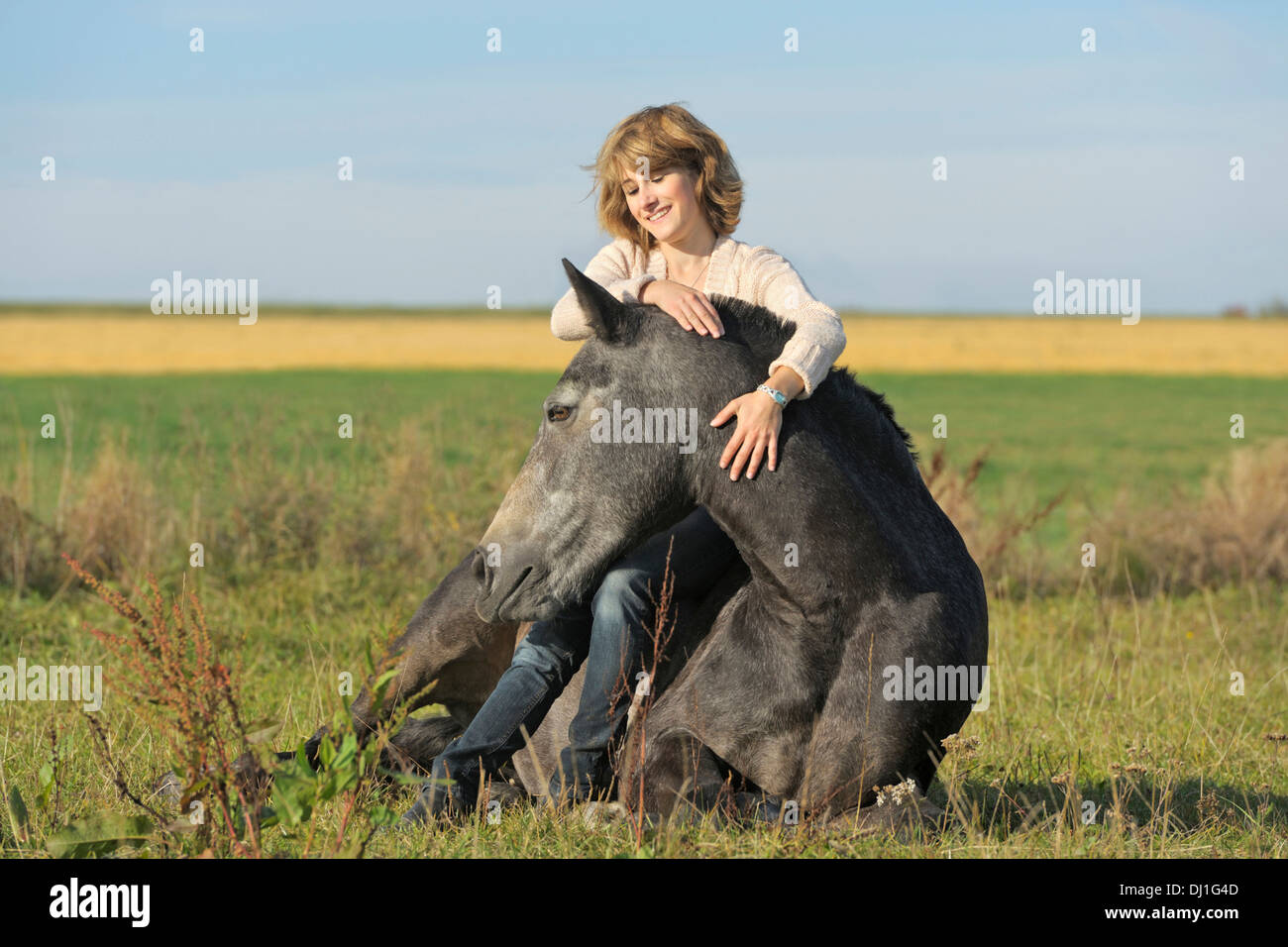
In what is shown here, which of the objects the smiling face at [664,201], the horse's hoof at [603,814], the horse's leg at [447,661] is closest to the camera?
the horse's hoof at [603,814]

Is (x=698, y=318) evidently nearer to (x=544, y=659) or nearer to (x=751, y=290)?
(x=751, y=290)

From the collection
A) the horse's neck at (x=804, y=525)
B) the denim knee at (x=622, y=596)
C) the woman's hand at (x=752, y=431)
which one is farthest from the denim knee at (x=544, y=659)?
the woman's hand at (x=752, y=431)

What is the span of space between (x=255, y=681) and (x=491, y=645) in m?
2.34

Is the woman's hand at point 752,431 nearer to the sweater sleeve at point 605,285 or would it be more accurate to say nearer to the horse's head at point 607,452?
the horse's head at point 607,452

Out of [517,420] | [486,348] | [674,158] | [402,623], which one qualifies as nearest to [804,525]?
[674,158]

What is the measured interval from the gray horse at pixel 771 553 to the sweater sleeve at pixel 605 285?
0.20m

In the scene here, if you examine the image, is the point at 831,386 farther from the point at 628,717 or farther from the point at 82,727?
the point at 82,727

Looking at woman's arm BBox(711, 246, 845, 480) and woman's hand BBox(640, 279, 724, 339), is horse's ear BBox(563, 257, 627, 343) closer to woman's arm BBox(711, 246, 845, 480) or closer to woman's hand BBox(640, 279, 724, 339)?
woman's hand BBox(640, 279, 724, 339)

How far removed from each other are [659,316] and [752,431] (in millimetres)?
555

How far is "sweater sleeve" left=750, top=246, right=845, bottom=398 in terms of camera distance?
13.8 feet

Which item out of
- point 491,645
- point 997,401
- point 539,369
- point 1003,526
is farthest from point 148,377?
point 491,645

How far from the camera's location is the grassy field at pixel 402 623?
425 centimetres

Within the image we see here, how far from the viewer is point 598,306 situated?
420cm

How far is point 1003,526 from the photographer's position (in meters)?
11.1
